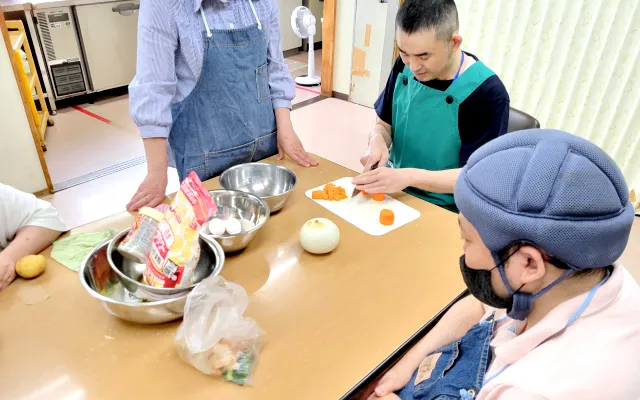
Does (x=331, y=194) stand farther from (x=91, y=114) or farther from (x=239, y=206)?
(x=91, y=114)

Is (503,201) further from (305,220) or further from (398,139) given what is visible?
(398,139)

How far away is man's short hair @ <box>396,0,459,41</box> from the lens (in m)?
1.23

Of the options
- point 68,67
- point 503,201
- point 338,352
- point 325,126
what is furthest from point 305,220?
point 68,67

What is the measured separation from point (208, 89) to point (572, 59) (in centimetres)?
225

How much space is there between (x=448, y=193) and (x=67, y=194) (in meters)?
2.31

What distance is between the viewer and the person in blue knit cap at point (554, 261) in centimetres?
62

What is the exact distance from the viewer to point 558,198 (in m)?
0.61

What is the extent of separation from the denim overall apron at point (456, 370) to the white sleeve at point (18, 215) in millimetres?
938

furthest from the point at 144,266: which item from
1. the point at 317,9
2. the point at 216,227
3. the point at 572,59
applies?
the point at 317,9

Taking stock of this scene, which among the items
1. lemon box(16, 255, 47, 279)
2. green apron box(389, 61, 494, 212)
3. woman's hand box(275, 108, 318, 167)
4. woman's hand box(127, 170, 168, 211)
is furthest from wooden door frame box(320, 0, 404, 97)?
lemon box(16, 255, 47, 279)

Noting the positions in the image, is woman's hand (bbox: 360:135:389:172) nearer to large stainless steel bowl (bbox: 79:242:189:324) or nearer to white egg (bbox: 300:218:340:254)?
white egg (bbox: 300:218:340:254)

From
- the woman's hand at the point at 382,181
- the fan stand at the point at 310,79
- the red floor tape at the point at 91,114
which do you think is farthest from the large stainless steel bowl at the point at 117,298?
the fan stand at the point at 310,79

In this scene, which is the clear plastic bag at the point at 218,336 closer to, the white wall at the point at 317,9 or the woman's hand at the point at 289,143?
the woman's hand at the point at 289,143

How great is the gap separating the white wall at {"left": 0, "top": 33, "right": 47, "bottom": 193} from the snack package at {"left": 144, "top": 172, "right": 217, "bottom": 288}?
2.21 meters
